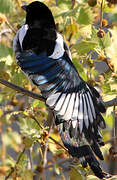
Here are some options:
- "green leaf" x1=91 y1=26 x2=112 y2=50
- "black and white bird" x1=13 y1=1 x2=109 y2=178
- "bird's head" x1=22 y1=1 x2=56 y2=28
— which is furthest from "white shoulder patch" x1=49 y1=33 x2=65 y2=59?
"green leaf" x1=91 y1=26 x2=112 y2=50

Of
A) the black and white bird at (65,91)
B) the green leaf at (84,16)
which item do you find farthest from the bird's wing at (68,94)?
the green leaf at (84,16)

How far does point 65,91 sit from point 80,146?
0.21m

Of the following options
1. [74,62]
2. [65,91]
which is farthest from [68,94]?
[74,62]

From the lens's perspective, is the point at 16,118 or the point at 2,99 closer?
the point at 2,99

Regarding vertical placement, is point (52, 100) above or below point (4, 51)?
below

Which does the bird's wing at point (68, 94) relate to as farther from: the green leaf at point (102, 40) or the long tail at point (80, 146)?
the green leaf at point (102, 40)

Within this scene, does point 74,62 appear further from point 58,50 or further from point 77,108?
point 77,108

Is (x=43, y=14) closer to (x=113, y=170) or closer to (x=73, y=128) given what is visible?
(x=73, y=128)

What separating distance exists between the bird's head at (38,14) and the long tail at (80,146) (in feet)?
1.55

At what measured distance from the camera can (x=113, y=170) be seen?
2.34 meters

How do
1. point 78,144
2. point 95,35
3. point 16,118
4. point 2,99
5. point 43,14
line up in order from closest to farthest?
point 95,35 < point 78,144 < point 43,14 < point 2,99 < point 16,118

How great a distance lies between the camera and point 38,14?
70.1 inches

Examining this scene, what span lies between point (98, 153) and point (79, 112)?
0.18 metres

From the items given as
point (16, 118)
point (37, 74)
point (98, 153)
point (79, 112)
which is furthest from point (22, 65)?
point (16, 118)
